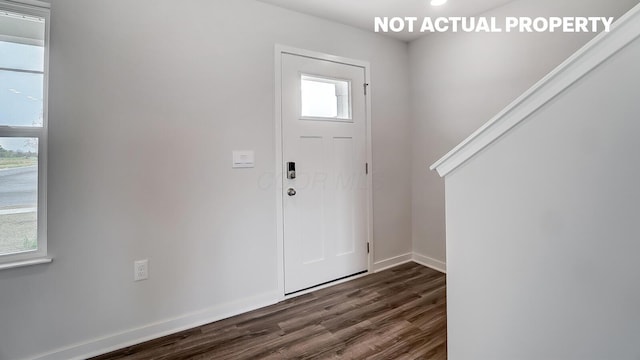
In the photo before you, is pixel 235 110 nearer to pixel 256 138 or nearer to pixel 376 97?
pixel 256 138

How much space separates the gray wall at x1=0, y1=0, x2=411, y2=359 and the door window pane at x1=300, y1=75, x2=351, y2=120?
0.32 metres

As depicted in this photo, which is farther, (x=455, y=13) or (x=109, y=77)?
(x=455, y=13)

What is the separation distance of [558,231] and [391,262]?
2.17 meters

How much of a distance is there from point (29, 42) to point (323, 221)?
2.36 meters

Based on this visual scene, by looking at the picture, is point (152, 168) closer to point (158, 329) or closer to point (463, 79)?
point (158, 329)

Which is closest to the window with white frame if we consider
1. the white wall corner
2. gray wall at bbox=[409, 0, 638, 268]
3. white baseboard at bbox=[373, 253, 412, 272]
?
the white wall corner

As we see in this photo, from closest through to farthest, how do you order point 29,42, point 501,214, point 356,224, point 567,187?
point 567,187 < point 501,214 < point 29,42 < point 356,224

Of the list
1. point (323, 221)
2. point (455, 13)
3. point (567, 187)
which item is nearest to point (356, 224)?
point (323, 221)

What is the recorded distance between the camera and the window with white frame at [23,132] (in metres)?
1.59

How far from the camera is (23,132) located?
1.62m

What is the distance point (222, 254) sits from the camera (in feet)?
7.13

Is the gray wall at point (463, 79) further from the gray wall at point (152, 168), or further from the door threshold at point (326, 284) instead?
the gray wall at point (152, 168)

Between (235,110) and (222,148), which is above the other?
(235,110)

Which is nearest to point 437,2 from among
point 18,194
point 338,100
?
point 338,100
